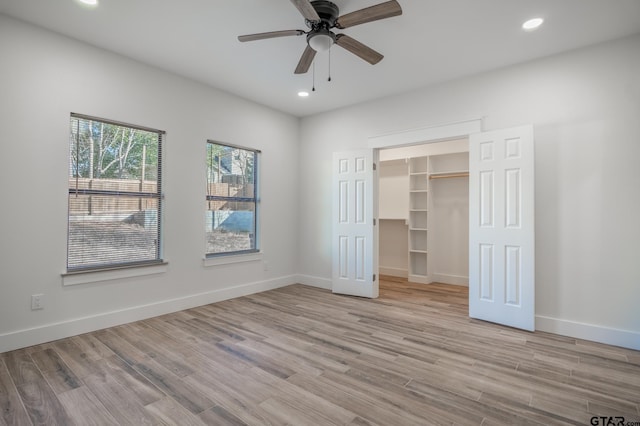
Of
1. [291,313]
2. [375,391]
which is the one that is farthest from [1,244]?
[375,391]

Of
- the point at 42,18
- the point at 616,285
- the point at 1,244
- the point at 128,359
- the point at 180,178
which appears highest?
the point at 42,18

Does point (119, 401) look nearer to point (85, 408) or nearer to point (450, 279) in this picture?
point (85, 408)

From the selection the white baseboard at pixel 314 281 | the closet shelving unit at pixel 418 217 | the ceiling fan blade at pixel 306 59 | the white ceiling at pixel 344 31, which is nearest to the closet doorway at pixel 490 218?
the white baseboard at pixel 314 281

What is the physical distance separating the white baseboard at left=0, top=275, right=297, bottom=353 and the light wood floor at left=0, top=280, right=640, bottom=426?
10cm

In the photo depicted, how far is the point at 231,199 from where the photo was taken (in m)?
4.64

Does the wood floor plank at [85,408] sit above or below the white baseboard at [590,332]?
below

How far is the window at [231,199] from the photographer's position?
438 centimetres

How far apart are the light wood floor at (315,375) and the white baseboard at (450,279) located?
203 centimetres

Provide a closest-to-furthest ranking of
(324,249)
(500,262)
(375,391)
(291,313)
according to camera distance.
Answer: (375,391), (500,262), (291,313), (324,249)

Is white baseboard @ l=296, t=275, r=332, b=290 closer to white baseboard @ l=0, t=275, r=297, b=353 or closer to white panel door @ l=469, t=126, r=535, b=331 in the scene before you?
white baseboard @ l=0, t=275, r=297, b=353

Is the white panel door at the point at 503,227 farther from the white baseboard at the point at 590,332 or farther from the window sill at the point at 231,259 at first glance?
the window sill at the point at 231,259

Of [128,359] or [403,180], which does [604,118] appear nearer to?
[403,180]

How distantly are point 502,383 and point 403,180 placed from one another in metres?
4.35

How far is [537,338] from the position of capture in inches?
124
